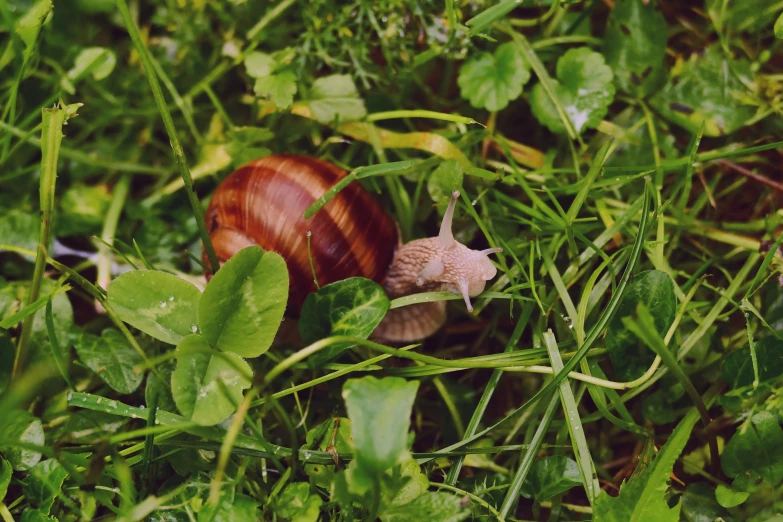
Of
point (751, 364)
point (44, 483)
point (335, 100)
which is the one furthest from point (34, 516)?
point (751, 364)

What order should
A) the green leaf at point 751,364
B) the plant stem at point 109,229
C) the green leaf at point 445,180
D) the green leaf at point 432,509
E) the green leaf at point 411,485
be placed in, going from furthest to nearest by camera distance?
the plant stem at point 109,229
the green leaf at point 445,180
the green leaf at point 751,364
the green leaf at point 411,485
the green leaf at point 432,509

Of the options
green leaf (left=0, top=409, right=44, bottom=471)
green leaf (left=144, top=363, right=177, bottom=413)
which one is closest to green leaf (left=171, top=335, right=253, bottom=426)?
green leaf (left=144, top=363, right=177, bottom=413)

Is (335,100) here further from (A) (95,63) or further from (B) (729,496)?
(B) (729,496)

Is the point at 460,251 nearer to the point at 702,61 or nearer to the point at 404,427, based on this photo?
the point at 404,427

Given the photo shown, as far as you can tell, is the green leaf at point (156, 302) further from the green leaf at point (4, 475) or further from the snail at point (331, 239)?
the green leaf at point (4, 475)

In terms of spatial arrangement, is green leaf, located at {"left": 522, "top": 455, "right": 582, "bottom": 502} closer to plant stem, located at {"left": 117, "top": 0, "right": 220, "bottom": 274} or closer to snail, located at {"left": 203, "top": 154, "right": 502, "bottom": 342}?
snail, located at {"left": 203, "top": 154, "right": 502, "bottom": 342}

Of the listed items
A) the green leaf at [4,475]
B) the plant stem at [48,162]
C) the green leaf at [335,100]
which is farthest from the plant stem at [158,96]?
the green leaf at [4,475]

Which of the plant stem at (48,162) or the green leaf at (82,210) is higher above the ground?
the plant stem at (48,162)

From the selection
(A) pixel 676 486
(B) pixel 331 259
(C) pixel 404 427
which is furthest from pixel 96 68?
(A) pixel 676 486
